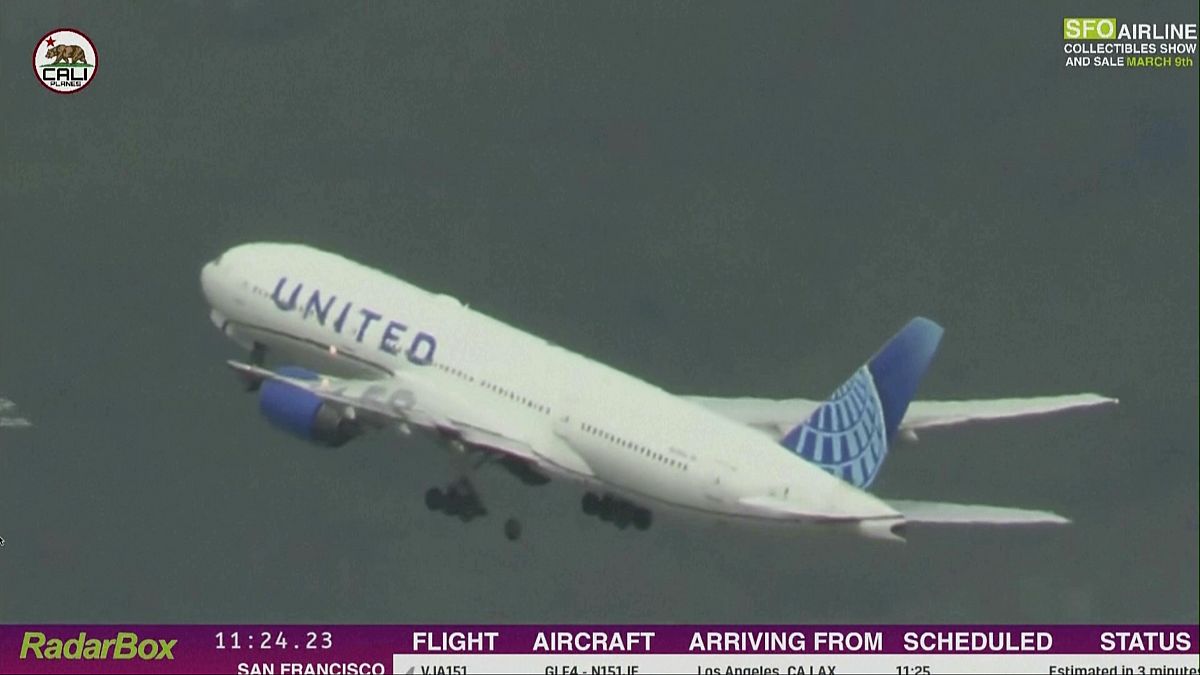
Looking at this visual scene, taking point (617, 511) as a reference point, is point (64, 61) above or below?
above

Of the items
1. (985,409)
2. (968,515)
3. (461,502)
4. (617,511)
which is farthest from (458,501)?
(968,515)

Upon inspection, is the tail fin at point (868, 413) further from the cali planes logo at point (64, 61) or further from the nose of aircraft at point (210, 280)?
the cali planes logo at point (64, 61)

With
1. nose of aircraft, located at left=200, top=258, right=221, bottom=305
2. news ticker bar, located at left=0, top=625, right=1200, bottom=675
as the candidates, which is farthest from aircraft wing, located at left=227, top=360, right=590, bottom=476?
nose of aircraft, located at left=200, top=258, right=221, bottom=305

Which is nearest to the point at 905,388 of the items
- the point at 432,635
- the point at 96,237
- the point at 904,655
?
the point at 904,655

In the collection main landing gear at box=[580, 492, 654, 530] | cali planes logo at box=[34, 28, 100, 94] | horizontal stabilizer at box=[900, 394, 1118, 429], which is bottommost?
main landing gear at box=[580, 492, 654, 530]

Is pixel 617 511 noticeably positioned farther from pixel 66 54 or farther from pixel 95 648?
pixel 66 54

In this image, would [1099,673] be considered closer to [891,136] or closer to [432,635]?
[432,635]

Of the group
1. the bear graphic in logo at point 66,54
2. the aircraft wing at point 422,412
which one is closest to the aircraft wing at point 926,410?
the aircraft wing at point 422,412

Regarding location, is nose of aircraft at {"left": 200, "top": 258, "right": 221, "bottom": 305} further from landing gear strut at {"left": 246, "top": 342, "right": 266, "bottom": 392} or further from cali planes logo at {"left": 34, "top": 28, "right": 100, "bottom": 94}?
cali planes logo at {"left": 34, "top": 28, "right": 100, "bottom": 94}
